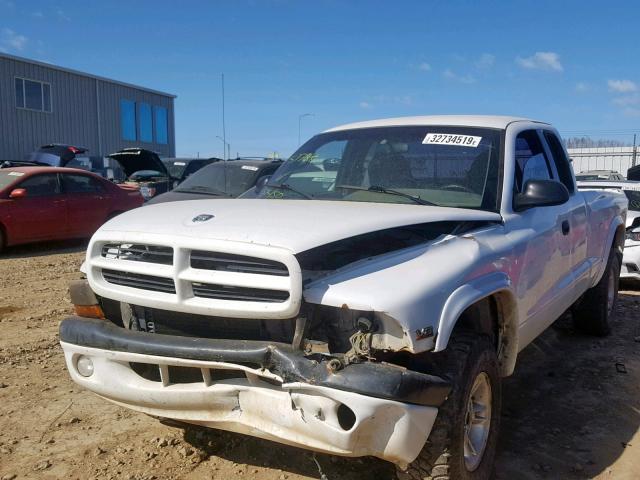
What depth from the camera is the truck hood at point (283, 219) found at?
2.54 meters

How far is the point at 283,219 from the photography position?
2791 mm

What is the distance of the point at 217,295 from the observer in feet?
8.44

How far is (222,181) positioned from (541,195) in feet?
22.2

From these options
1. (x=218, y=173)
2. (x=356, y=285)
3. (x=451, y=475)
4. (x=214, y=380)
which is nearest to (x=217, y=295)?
(x=214, y=380)

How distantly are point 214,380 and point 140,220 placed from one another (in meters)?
0.89

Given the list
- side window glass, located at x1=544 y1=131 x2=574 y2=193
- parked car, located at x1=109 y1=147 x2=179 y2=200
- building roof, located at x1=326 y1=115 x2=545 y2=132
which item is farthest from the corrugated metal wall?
building roof, located at x1=326 y1=115 x2=545 y2=132

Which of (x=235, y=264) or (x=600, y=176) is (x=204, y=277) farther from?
(x=600, y=176)

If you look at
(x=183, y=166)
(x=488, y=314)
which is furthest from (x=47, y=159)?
(x=488, y=314)

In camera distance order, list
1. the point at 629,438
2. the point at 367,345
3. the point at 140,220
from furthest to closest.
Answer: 1. the point at 629,438
2. the point at 140,220
3. the point at 367,345

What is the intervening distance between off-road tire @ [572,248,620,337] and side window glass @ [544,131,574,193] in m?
1.14

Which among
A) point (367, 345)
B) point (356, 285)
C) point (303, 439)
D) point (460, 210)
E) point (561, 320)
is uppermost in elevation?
point (460, 210)

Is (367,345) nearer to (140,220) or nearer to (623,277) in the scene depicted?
(140,220)

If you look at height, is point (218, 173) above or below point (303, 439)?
above

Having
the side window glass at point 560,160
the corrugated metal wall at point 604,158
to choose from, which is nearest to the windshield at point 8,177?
the side window glass at point 560,160
